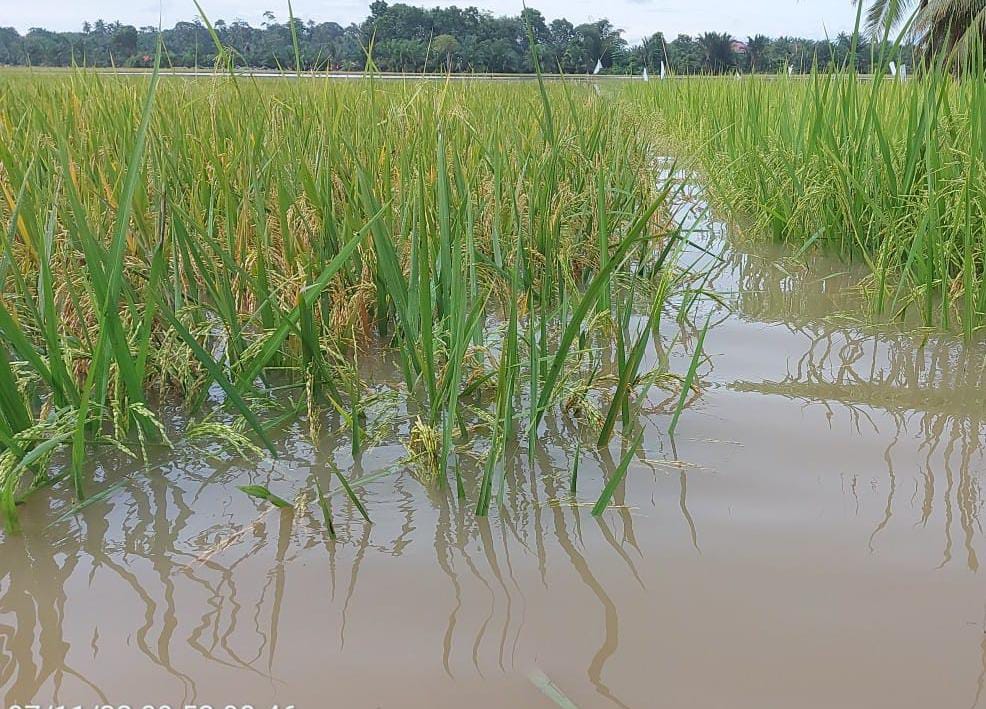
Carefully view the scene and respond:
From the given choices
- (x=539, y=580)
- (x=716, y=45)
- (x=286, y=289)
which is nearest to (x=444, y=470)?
(x=539, y=580)

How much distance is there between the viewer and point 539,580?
0.99m

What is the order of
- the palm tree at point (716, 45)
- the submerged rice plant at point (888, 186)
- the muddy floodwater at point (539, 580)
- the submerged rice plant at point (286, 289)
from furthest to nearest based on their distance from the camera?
the palm tree at point (716, 45) < the submerged rice plant at point (888, 186) < the submerged rice plant at point (286, 289) < the muddy floodwater at point (539, 580)

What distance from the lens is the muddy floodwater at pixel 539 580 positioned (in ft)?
2.72

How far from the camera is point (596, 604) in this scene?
94cm

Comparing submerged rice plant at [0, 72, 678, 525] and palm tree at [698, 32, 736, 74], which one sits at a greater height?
palm tree at [698, 32, 736, 74]

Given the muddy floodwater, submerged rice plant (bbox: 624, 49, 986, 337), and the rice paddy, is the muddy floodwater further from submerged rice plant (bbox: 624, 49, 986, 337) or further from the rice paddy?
submerged rice plant (bbox: 624, 49, 986, 337)

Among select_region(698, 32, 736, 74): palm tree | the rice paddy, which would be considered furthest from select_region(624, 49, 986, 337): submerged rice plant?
select_region(698, 32, 736, 74): palm tree

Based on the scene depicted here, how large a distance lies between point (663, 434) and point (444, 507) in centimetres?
43

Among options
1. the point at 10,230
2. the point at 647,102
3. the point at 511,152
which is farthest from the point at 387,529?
the point at 647,102

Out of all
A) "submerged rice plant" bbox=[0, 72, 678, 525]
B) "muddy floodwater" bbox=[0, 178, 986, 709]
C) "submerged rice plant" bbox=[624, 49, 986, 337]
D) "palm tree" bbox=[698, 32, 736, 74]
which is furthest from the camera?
"palm tree" bbox=[698, 32, 736, 74]

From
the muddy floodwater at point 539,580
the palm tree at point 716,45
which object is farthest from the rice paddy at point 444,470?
the palm tree at point 716,45

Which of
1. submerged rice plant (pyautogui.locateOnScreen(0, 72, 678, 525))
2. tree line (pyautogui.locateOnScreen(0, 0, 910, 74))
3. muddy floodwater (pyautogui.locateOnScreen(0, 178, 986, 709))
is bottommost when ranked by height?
muddy floodwater (pyautogui.locateOnScreen(0, 178, 986, 709))

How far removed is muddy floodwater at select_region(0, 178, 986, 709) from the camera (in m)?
0.83

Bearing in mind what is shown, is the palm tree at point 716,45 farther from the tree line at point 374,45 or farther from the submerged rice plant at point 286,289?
the submerged rice plant at point 286,289
